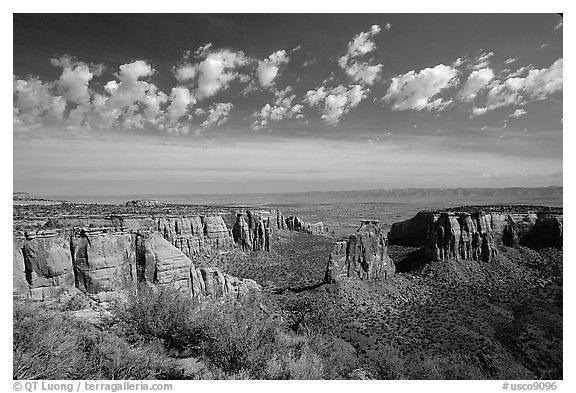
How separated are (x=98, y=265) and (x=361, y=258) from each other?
19.9m

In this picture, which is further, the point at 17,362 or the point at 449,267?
the point at 449,267

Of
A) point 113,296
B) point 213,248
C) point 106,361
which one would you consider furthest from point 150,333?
point 213,248

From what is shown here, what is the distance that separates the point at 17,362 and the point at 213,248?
129 feet

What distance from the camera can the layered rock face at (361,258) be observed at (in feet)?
87.1

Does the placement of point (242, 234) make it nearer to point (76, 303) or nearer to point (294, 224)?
point (294, 224)

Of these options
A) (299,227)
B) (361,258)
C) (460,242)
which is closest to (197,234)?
(361,258)

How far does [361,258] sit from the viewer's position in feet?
91.1

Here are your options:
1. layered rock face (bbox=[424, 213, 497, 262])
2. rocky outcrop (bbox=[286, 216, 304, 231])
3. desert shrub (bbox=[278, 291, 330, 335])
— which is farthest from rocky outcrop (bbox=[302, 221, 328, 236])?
desert shrub (bbox=[278, 291, 330, 335])

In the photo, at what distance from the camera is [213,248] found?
45281 millimetres

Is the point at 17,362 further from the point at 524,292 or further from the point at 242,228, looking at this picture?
the point at 242,228

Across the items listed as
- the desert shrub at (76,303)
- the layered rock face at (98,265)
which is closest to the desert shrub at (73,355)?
the desert shrub at (76,303)

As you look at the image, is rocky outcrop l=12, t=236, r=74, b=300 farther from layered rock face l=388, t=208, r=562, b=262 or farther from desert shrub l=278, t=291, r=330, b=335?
layered rock face l=388, t=208, r=562, b=262

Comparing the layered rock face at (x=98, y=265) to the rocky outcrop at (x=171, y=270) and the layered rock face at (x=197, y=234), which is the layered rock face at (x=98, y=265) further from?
the layered rock face at (x=197, y=234)

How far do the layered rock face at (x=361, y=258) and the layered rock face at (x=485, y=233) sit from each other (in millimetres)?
10450
